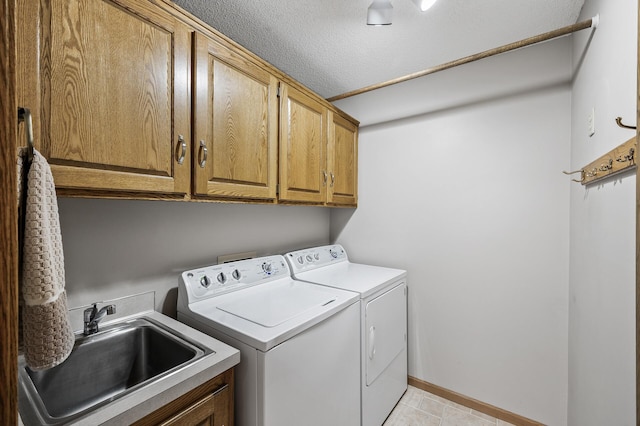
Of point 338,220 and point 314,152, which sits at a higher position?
point 314,152

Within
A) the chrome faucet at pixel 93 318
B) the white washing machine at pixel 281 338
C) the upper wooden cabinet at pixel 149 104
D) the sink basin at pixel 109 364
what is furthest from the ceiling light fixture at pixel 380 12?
the chrome faucet at pixel 93 318

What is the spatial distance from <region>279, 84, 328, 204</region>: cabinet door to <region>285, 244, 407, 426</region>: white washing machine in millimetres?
521

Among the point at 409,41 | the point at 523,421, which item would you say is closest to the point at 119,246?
the point at 409,41

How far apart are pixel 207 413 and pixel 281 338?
33 cm

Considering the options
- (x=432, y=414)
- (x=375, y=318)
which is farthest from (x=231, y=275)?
(x=432, y=414)

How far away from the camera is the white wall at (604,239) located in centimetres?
94

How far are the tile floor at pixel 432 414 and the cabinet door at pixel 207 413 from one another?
1.35 m

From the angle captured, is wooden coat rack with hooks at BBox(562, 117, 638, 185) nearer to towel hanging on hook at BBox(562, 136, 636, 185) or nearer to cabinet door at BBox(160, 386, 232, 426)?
towel hanging on hook at BBox(562, 136, 636, 185)

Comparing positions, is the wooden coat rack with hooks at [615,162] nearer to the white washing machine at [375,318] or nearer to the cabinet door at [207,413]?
the white washing machine at [375,318]

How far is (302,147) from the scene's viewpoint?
1836 mm

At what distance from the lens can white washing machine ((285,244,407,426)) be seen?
1646 millimetres

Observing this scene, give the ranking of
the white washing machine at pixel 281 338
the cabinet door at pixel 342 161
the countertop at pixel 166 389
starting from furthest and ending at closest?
1. the cabinet door at pixel 342 161
2. the white washing machine at pixel 281 338
3. the countertop at pixel 166 389

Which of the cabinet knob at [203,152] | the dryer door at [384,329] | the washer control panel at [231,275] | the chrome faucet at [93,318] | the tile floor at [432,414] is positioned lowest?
the tile floor at [432,414]

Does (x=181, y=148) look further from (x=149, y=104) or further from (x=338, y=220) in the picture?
(x=338, y=220)
